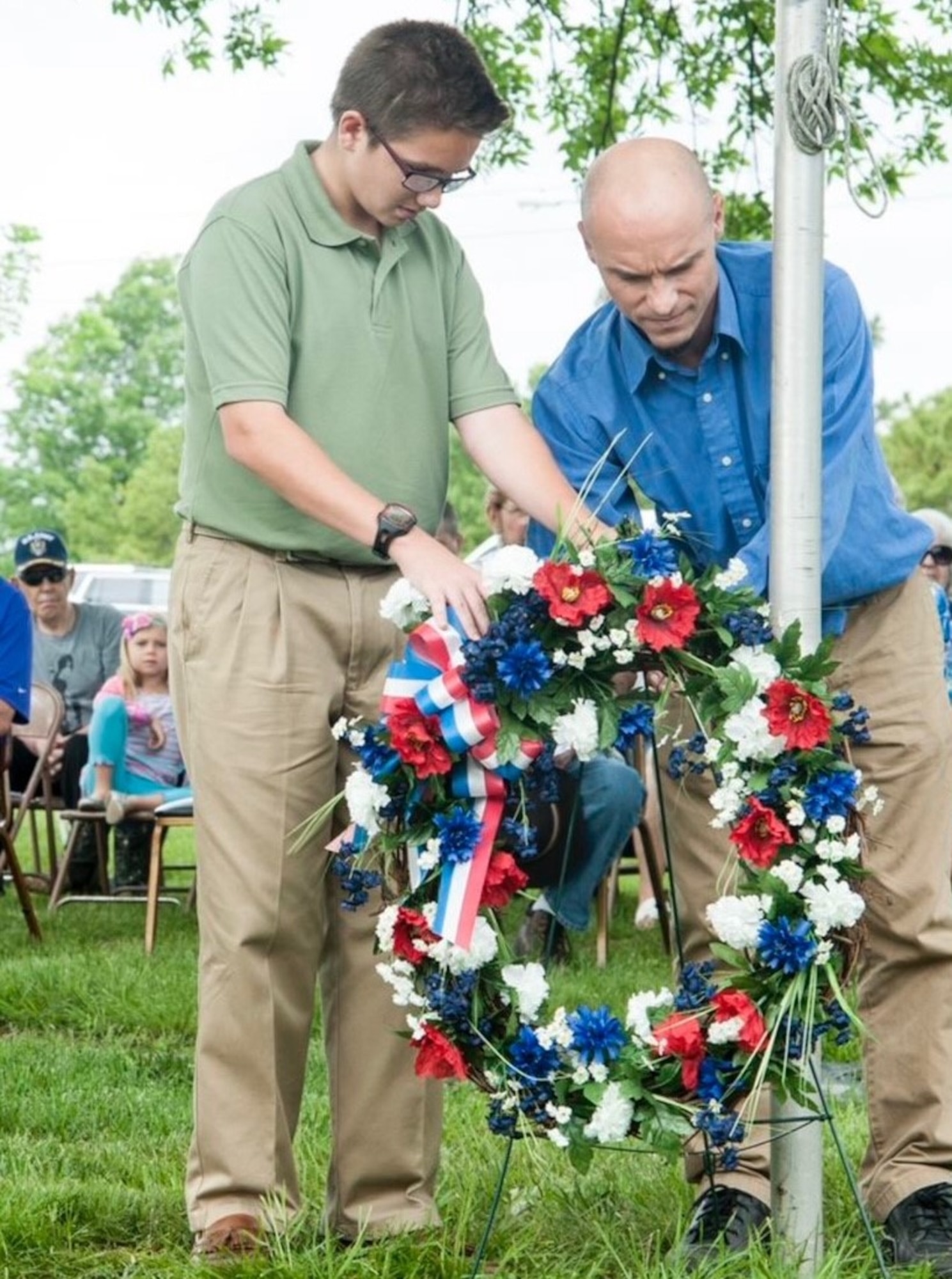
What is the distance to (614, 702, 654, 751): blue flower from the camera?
3.64 meters

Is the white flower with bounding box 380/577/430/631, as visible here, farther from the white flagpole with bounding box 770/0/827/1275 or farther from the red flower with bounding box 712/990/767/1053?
the red flower with bounding box 712/990/767/1053

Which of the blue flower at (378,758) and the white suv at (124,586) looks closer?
the blue flower at (378,758)

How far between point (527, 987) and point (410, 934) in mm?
224

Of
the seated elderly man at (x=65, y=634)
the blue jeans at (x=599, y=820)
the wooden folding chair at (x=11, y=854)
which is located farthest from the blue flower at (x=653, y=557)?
the seated elderly man at (x=65, y=634)

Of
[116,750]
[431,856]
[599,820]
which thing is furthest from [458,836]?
[116,750]

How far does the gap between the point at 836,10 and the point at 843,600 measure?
109 cm

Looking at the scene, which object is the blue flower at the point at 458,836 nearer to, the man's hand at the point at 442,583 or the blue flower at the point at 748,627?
the man's hand at the point at 442,583

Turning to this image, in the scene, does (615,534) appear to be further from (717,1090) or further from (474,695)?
(717,1090)

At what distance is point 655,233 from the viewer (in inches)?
143

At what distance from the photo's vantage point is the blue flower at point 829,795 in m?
3.49

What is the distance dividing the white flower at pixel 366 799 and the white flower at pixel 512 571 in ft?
1.29

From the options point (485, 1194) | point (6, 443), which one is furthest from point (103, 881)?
point (6, 443)

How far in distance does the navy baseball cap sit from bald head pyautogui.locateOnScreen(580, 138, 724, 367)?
8.17 metres

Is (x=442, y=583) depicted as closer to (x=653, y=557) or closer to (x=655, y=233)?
(x=653, y=557)
